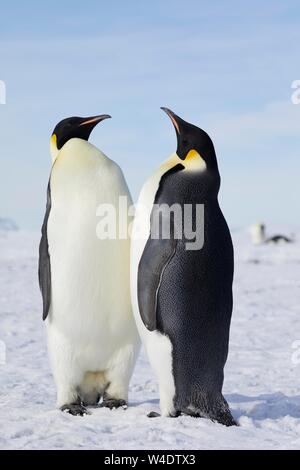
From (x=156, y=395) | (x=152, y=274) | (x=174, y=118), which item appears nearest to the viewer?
(x=152, y=274)

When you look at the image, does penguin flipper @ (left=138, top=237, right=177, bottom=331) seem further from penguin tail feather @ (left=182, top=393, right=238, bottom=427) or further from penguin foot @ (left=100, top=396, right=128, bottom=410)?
penguin foot @ (left=100, top=396, right=128, bottom=410)

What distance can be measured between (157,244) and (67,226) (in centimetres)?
60

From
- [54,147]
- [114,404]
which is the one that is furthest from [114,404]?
[54,147]

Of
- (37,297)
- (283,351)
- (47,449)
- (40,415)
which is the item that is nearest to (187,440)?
(47,449)

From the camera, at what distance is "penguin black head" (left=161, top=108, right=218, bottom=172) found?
425 cm

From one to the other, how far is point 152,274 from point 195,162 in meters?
0.66

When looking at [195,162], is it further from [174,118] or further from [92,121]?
[92,121]

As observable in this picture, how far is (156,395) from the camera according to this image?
17.5 ft

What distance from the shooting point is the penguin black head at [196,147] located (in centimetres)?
425

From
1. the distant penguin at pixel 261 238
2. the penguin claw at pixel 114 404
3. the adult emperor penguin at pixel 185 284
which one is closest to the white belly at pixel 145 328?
the adult emperor penguin at pixel 185 284

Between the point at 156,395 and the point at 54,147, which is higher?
the point at 54,147

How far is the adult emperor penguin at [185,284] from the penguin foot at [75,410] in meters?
0.43

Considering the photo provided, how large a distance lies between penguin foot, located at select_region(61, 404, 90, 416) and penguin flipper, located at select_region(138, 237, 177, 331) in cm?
68

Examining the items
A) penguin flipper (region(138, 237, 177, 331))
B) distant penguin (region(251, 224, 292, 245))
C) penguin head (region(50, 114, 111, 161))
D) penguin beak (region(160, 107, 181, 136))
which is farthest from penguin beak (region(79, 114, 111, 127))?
distant penguin (region(251, 224, 292, 245))
